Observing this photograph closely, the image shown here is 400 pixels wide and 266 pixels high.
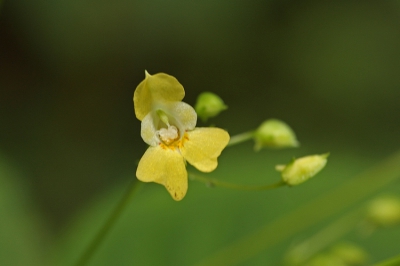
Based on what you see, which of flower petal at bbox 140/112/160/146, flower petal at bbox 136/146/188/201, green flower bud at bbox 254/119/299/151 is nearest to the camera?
flower petal at bbox 136/146/188/201

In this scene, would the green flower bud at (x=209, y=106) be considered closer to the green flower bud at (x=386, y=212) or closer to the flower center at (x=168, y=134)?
the flower center at (x=168, y=134)

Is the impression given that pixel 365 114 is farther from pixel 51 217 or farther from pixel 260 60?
pixel 51 217

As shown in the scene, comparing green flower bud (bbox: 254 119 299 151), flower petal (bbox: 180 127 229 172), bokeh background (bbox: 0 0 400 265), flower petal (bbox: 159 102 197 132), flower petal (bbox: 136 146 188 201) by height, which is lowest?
flower petal (bbox: 136 146 188 201)

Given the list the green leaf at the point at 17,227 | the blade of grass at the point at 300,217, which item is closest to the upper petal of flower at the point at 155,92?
the blade of grass at the point at 300,217

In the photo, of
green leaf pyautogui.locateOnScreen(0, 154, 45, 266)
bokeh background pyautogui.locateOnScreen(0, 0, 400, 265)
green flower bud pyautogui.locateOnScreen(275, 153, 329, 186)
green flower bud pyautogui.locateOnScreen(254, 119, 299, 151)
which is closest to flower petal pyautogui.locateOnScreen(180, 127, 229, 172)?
green flower bud pyautogui.locateOnScreen(275, 153, 329, 186)

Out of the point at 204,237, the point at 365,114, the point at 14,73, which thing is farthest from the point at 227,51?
the point at 204,237

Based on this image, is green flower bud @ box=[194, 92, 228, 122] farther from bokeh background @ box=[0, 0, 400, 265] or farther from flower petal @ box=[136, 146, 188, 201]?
bokeh background @ box=[0, 0, 400, 265]
